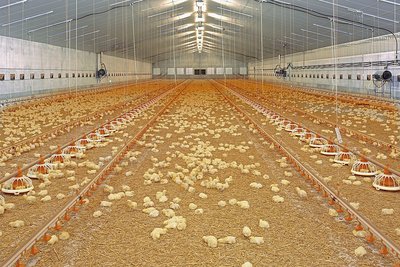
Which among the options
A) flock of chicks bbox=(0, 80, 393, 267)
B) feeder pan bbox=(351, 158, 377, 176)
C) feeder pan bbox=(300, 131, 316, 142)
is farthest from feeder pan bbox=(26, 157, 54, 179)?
feeder pan bbox=(300, 131, 316, 142)

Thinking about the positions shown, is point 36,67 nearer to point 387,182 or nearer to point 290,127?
point 290,127

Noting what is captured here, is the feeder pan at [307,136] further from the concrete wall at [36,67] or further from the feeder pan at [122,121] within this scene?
the concrete wall at [36,67]

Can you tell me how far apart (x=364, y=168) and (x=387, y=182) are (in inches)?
31.3

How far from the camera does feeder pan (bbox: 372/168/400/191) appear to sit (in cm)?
566

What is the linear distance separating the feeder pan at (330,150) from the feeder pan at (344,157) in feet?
0.72

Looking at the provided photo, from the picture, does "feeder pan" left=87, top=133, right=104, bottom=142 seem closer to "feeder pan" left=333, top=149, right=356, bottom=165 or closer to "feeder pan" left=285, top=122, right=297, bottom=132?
"feeder pan" left=285, top=122, right=297, bottom=132

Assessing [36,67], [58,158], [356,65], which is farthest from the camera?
[36,67]

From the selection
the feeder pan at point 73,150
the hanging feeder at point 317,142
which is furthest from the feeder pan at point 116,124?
the hanging feeder at point 317,142

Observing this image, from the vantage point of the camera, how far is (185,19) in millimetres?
36094

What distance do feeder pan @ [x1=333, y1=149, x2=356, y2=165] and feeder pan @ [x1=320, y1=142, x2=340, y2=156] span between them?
0.22 meters

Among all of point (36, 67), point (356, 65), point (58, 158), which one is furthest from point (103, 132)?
point (356, 65)

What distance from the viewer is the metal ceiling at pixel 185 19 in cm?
1777

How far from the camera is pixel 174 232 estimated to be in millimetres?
4367

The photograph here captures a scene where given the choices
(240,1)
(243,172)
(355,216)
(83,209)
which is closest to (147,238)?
(83,209)
